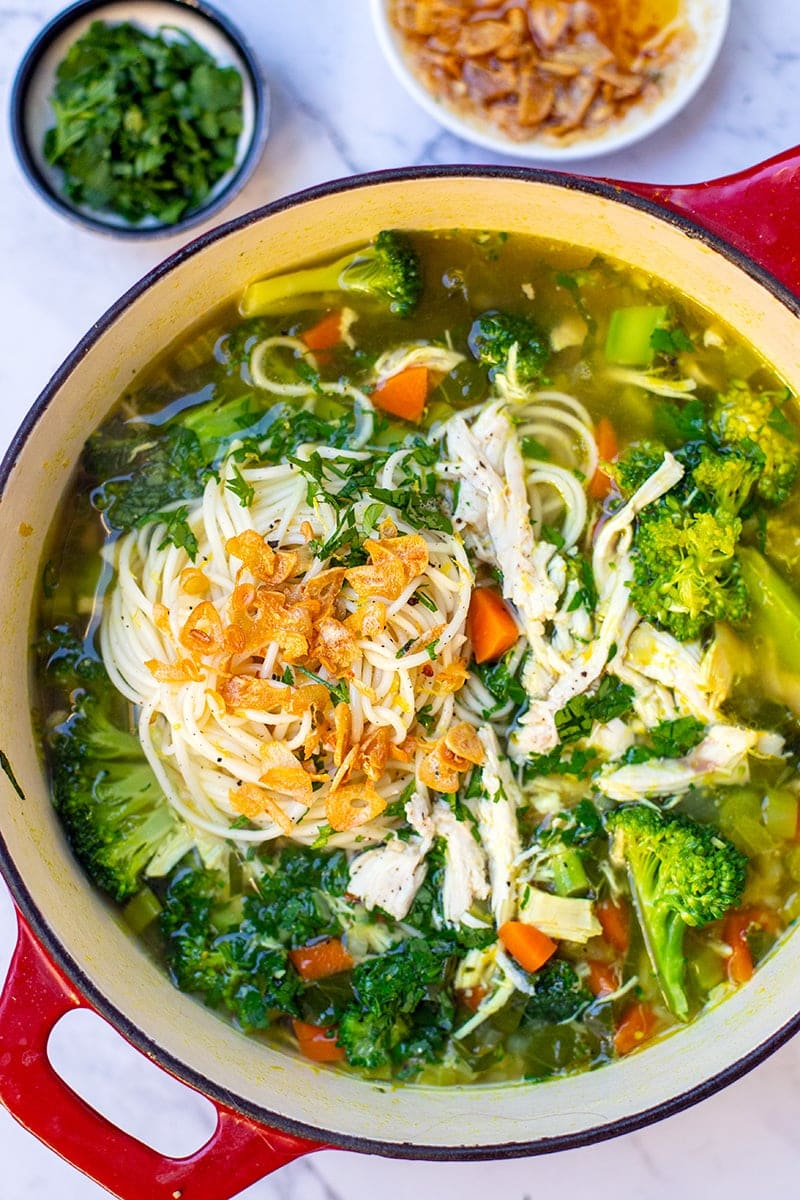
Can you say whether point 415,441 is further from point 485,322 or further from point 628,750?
point 628,750

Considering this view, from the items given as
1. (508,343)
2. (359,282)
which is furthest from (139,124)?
(508,343)

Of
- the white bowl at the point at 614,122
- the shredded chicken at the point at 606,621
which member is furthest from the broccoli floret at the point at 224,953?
the white bowl at the point at 614,122

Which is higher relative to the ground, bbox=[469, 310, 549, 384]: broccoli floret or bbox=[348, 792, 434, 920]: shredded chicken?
bbox=[469, 310, 549, 384]: broccoli floret

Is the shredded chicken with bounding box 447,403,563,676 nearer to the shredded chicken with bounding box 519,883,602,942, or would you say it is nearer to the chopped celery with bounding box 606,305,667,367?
the chopped celery with bounding box 606,305,667,367

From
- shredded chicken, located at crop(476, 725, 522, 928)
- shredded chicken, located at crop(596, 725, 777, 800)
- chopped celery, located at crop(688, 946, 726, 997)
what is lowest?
chopped celery, located at crop(688, 946, 726, 997)

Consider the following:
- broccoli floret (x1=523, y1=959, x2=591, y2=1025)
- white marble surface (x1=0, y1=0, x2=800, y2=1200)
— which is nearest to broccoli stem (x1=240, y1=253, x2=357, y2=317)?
white marble surface (x1=0, y1=0, x2=800, y2=1200)

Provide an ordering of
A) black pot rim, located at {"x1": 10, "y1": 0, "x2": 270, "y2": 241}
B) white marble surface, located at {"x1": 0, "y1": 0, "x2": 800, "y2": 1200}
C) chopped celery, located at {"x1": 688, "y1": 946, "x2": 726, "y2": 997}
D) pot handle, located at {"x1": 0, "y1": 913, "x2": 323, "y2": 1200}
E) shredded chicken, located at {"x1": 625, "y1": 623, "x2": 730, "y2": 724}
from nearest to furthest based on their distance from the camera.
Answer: pot handle, located at {"x1": 0, "y1": 913, "x2": 323, "y2": 1200} → shredded chicken, located at {"x1": 625, "y1": 623, "x2": 730, "y2": 724} → chopped celery, located at {"x1": 688, "y1": 946, "x2": 726, "y2": 997} → black pot rim, located at {"x1": 10, "y1": 0, "x2": 270, "y2": 241} → white marble surface, located at {"x1": 0, "y1": 0, "x2": 800, "y2": 1200}

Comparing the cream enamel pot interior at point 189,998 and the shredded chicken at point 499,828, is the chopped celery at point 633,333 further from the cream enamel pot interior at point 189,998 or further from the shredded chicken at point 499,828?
the shredded chicken at point 499,828

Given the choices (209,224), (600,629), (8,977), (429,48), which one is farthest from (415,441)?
(8,977)
